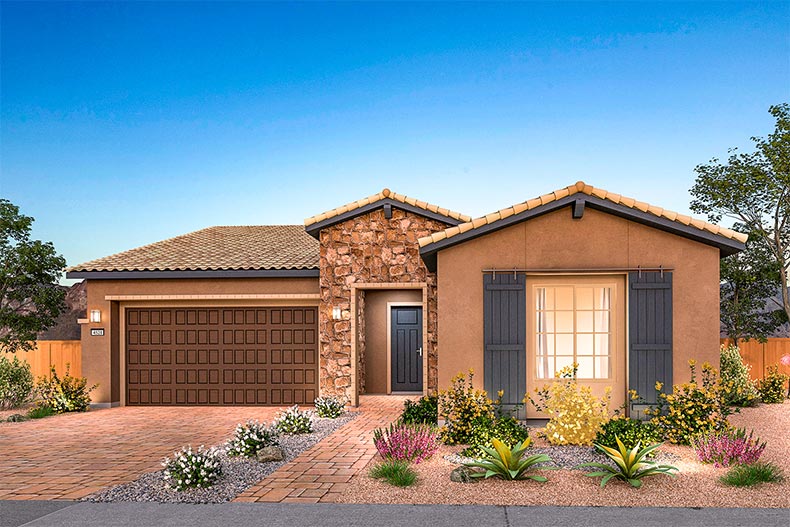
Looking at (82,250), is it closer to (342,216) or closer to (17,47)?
(17,47)

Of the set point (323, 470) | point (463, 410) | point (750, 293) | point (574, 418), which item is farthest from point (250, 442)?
point (750, 293)

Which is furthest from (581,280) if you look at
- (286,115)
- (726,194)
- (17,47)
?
(17,47)

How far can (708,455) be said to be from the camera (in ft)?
24.3

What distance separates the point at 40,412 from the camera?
12898mm

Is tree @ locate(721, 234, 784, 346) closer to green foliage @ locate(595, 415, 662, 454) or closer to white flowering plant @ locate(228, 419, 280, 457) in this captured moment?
green foliage @ locate(595, 415, 662, 454)

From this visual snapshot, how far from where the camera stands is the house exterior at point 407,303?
9.34 m

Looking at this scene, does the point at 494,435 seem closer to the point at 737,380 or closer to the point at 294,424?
the point at 294,424

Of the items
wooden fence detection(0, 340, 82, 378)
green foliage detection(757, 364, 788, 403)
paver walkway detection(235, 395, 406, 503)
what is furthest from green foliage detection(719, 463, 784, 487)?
wooden fence detection(0, 340, 82, 378)

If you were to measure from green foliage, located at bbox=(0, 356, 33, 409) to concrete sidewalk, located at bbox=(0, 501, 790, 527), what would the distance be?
929cm

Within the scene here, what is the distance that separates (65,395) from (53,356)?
3846 mm

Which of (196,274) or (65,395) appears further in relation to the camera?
(196,274)

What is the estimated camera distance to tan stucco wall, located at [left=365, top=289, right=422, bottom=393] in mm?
15266

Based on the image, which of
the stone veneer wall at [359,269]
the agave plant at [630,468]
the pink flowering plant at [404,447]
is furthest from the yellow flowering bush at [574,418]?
the stone veneer wall at [359,269]

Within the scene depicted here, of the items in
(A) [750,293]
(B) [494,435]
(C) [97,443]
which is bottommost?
(C) [97,443]
